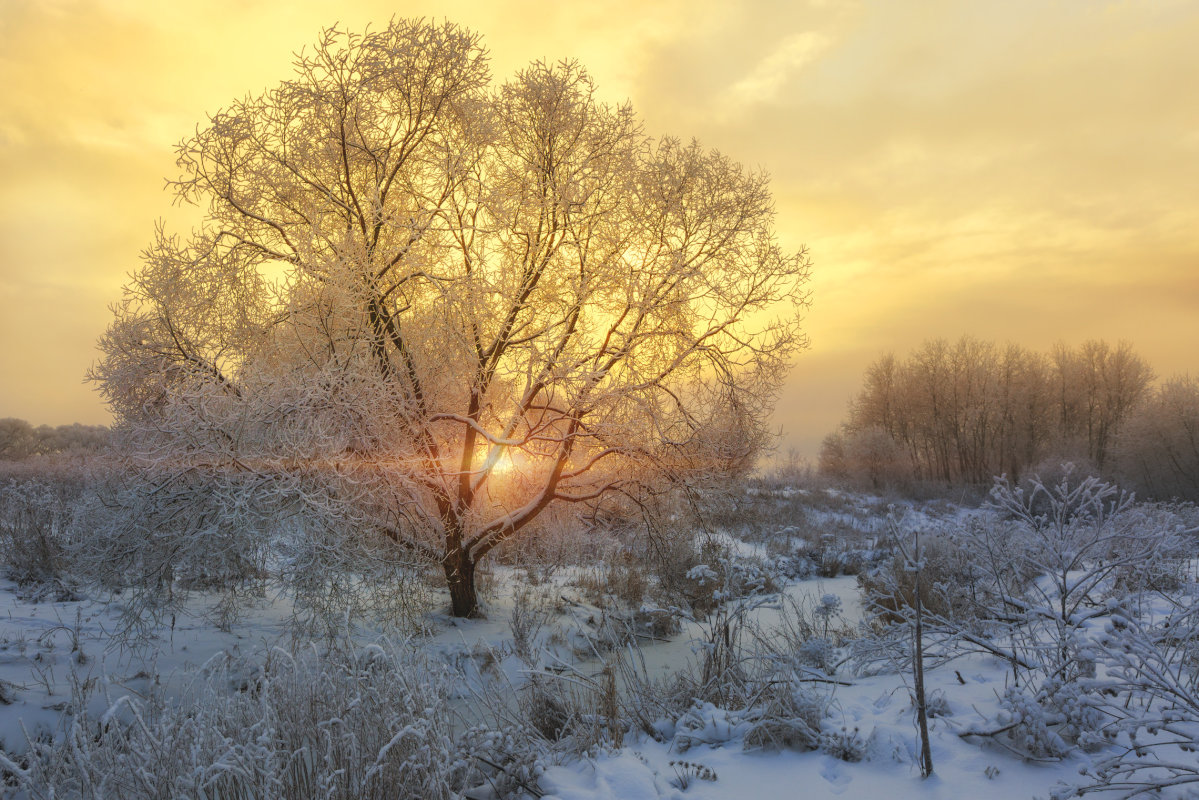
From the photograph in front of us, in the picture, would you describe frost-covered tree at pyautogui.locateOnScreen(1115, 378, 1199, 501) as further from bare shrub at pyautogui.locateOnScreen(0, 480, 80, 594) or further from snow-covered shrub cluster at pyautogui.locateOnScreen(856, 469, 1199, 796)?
bare shrub at pyautogui.locateOnScreen(0, 480, 80, 594)

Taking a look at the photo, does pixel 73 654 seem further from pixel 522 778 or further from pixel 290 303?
pixel 522 778

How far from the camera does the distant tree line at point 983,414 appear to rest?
34781mm

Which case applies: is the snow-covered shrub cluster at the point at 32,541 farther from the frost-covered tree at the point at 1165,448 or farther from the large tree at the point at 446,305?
the frost-covered tree at the point at 1165,448

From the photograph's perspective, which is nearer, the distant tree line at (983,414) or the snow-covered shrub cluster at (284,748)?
the snow-covered shrub cluster at (284,748)

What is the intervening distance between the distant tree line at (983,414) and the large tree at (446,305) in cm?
2886

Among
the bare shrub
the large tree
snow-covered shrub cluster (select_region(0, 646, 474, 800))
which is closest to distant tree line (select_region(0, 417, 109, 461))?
the bare shrub

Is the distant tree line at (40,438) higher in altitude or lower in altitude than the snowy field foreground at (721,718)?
higher

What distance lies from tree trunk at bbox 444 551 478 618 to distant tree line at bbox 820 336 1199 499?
29555 millimetres

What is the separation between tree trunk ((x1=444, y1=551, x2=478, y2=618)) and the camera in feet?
25.5

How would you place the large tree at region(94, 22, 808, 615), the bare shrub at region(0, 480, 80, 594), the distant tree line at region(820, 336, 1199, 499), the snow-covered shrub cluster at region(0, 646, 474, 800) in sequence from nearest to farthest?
the snow-covered shrub cluster at region(0, 646, 474, 800)
the large tree at region(94, 22, 808, 615)
the bare shrub at region(0, 480, 80, 594)
the distant tree line at region(820, 336, 1199, 499)

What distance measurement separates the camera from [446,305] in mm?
6879

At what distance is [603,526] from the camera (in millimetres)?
9664

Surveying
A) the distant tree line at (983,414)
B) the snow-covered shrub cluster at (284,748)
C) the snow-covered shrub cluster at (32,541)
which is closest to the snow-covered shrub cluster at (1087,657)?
the snow-covered shrub cluster at (284,748)

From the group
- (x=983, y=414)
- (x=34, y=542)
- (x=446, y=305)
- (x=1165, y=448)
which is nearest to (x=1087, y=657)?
(x=446, y=305)
